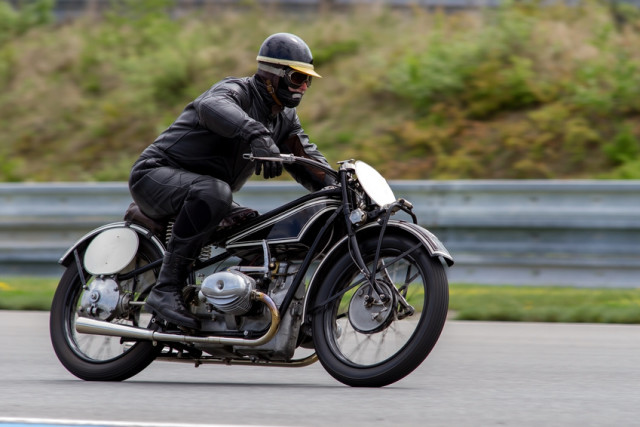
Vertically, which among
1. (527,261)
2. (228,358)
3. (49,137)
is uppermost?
(228,358)

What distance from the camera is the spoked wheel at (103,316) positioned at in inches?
230

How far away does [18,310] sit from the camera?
30.4 ft

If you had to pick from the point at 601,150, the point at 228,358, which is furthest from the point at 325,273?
the point at 601,150

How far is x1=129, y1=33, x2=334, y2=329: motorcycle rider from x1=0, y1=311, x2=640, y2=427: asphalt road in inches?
23.1

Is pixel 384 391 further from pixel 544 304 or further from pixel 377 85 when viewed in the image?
pixel 377 85

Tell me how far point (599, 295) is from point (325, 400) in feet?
17.2

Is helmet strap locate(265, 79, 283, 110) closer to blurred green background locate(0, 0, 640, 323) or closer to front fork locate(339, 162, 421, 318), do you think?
front fork locate(339, 162, 421, 318)

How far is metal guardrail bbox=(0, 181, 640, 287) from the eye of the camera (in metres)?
9.50

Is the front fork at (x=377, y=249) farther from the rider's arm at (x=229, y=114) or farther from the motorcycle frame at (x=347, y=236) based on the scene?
the rider's arm at (x=229, y=114)

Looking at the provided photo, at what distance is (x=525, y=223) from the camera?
31.9 feet

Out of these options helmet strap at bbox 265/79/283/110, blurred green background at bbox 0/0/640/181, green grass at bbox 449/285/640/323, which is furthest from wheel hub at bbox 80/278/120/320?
blurred green background at bbox 0/0/640/181

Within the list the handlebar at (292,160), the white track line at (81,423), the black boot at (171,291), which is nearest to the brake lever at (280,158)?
the handlebar at (292,160)

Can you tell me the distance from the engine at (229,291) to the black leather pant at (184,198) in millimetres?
249

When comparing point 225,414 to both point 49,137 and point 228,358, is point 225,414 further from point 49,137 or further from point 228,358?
point 49,137
